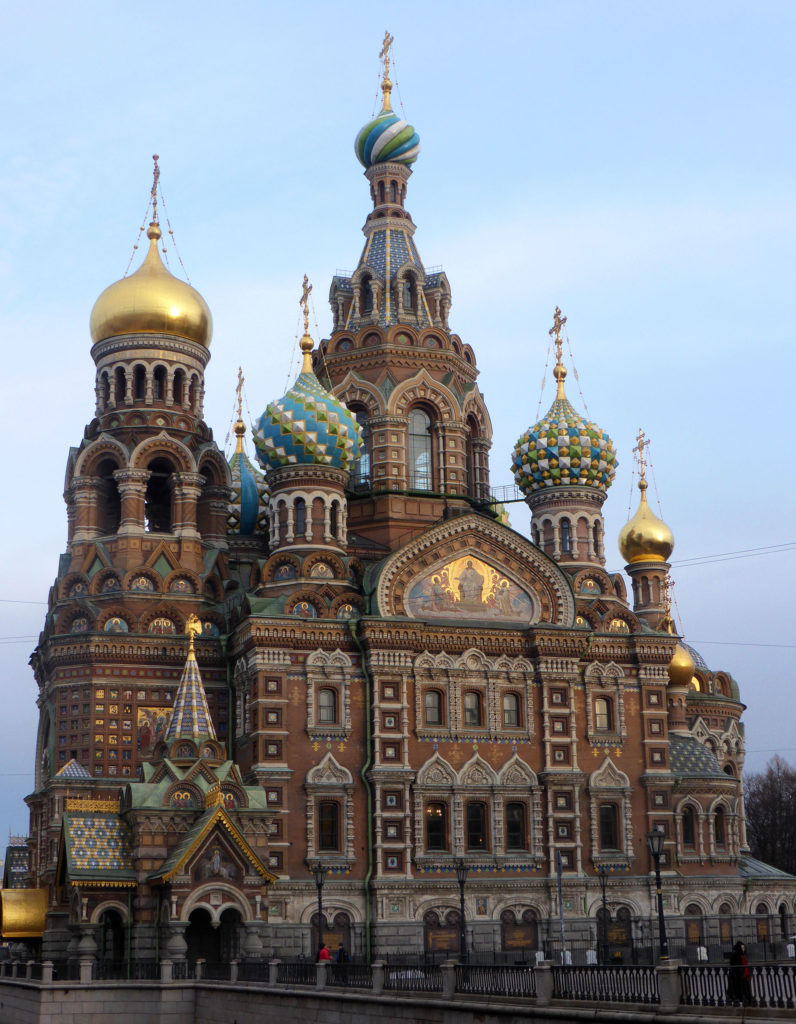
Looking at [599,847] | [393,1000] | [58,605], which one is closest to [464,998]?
[393,1000]

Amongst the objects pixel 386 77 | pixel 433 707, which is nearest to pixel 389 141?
pixel 386 77

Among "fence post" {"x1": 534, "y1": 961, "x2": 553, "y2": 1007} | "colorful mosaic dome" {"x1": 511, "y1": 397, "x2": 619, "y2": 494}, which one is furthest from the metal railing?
"colorful mosaic dome" {"x1": 511, "y1": 397, "x2": 619, "y2": 494}

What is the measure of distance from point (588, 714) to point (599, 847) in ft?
12.1

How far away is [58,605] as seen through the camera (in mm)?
40219

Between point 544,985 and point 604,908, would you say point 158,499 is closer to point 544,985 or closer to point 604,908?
point 604,908

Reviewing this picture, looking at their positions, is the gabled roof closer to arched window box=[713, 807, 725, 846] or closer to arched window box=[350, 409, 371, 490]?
arched window box=[350, 409, 371, 490]

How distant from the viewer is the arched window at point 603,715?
41.2m

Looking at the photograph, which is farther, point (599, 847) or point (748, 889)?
point (748, 889)

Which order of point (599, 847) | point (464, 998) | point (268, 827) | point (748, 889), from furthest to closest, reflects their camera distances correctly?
point (748, 889), point (599, 847), point (268, 827), point (464, 998)

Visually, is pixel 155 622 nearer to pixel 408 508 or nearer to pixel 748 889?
Answer: pixel 408 508

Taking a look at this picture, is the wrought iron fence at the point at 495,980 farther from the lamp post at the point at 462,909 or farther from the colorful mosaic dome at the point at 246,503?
the colorful mosaic dome at the point at 246,503

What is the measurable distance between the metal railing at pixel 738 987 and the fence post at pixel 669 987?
0.12 meters

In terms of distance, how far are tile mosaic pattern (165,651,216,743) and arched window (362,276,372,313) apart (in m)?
15.0

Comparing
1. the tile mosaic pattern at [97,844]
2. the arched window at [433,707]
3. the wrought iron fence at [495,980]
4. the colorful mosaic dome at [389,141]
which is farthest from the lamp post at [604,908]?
the colorful mosaic dome at [389,141]
